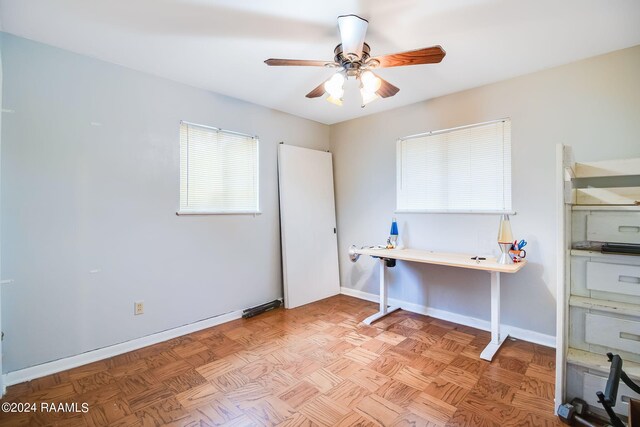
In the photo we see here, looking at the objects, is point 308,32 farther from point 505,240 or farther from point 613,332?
point 613,332

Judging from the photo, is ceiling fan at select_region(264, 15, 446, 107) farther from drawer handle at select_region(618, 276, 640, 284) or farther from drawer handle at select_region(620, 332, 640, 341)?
drawer handle at select_region(620, 332, 640, 341)

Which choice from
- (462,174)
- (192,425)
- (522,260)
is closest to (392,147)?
(462,174)

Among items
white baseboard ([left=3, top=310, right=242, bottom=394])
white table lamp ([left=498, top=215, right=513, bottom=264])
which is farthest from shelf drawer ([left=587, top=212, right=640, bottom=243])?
white baseboard ([left=3, top=310, right=242, bottom=394])

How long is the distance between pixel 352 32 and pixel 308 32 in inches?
14.5

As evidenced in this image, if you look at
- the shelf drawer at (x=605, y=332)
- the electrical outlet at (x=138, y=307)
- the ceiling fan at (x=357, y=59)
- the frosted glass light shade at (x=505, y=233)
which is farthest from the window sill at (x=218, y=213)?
the shelf drawer at (x=605, y=332)

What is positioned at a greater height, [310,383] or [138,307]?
[138,307]

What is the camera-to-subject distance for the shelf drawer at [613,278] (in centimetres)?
164

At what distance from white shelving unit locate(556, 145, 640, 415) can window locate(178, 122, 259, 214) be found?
283 cm

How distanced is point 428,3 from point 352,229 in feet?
9.14

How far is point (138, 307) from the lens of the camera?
2.64m

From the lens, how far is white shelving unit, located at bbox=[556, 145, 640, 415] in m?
1.64

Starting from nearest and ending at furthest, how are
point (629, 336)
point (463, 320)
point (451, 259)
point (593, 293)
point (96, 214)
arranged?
point (629, 336)
point (593, 293)
point (96, 214)
point (451, 259)
point (463, 320)

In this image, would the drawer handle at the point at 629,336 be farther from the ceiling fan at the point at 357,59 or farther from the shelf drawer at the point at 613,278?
the ceiling fan at the point at 357,59

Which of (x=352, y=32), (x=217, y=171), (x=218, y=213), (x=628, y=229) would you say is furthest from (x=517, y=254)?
(x=217, y=171)
